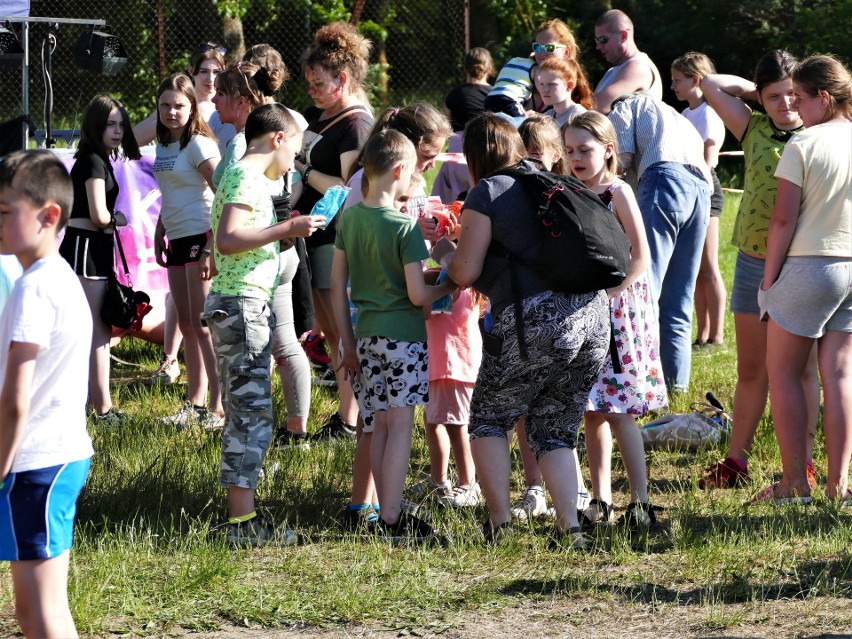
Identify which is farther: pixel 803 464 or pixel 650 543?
pixel 803 464

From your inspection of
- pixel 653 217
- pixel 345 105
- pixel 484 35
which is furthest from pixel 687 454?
pixel 484 35

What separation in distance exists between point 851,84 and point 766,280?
35.5 inches

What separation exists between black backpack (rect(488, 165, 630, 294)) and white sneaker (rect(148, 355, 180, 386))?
4068 mm

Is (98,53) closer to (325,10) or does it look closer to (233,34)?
(233,34)

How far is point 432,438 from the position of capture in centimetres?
521

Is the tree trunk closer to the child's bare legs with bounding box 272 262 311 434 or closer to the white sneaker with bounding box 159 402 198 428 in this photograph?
the white sneaker with bounding box 159 402 198 428

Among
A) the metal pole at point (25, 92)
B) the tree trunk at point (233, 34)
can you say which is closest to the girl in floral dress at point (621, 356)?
the metal pole at point (25, 92)

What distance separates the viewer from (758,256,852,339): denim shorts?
4.89 m

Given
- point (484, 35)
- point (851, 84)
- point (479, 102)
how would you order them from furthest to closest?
1. point (484, 35)
2. point (479, 102)
3. point (851, 84)

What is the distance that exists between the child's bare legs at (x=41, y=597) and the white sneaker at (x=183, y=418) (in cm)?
333

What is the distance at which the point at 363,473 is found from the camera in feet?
16.0

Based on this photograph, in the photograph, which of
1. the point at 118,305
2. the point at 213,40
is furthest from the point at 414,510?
the point at 213,40

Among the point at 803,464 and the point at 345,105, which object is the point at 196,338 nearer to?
the point at 345,105

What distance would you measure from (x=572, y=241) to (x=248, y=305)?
1336 millimetres
